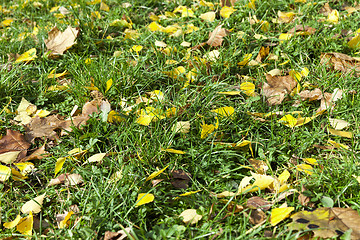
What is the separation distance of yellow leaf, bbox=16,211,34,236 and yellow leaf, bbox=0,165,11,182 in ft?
1.07

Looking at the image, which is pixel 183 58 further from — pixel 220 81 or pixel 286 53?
pixel 286 53

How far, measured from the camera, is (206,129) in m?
2.02

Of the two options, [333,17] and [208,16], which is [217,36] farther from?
[333,17]

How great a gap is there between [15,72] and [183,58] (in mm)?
1298

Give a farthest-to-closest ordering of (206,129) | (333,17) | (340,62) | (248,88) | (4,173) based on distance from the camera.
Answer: (333,17), (340,62), (248,88), (206,129), (4,173)

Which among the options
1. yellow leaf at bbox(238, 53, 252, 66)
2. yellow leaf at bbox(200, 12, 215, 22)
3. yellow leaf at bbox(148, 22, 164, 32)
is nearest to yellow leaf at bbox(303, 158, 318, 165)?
yellow leaf at bbox(238, 53, 252, 66)

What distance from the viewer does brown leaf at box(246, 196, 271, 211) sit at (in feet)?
5.46

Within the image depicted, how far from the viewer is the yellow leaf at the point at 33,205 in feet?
5.72

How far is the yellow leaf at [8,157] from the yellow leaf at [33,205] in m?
0.37

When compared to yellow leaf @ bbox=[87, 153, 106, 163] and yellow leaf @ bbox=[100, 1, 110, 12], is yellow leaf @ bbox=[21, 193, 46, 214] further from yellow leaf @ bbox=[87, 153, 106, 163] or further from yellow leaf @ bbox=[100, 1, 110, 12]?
yellow leaf @ bbox=[100, 1, 110, 12]

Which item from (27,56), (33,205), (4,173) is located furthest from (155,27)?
(33,205)

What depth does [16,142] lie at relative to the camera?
2.13m

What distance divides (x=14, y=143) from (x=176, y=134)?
103 cm

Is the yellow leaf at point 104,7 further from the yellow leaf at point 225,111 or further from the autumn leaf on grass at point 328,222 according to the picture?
the autumn leaf on grass at point 328,222
